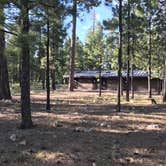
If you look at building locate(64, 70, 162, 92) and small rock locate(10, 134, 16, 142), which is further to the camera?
building locate(64, 70, 162, 92)

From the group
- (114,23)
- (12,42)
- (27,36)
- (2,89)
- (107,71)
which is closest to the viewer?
(27,36)

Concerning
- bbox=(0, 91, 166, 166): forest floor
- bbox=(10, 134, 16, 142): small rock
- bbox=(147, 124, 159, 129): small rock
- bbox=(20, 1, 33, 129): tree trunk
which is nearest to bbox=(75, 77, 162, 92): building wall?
bbox=(147, 124, 159, 129): small rock

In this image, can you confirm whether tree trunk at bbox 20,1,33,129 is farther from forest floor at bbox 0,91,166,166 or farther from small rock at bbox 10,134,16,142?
small rock at bbox 10,134,16,142

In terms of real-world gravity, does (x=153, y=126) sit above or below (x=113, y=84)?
below

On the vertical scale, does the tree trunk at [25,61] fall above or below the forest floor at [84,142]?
above

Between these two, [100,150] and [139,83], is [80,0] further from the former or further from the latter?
[139,83]

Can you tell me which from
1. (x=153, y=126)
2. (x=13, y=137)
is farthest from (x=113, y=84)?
(x=13, y=137)

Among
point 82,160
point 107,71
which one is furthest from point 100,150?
Result: point 107,71

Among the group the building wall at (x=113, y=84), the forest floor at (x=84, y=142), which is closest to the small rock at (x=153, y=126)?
the forest floor at (x=84, y=142)

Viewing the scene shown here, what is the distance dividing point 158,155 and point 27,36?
14.9 feet

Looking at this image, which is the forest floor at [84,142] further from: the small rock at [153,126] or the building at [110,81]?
the building at [110,81]

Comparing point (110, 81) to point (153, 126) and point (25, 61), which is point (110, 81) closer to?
point (153, 126)

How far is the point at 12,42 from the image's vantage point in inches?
428

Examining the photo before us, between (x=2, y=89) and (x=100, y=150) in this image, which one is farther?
(x=2, y=89)
